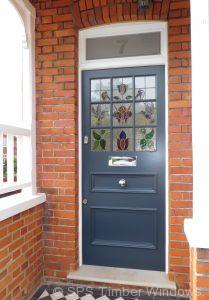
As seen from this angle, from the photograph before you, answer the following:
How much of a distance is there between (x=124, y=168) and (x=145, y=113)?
64 centimetres

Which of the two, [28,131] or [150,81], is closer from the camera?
[28,131]

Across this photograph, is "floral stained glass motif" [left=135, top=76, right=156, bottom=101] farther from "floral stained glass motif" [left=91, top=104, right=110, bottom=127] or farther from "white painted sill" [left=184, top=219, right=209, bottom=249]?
"white painted sill" [left=184, top=219, right=209, bottom=249]

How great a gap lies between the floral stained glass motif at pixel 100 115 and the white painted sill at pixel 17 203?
988 millimetres

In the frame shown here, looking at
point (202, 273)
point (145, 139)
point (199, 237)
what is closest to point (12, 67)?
point (145, 139)

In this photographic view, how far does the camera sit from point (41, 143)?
9.73ft

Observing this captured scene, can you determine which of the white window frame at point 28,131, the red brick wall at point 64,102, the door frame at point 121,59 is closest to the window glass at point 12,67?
the white window frame at point 28,131

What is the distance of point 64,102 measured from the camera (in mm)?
2914

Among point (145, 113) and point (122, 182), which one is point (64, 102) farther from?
point (122, 182)

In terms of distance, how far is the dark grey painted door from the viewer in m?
2.90

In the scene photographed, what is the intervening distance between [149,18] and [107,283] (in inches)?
108

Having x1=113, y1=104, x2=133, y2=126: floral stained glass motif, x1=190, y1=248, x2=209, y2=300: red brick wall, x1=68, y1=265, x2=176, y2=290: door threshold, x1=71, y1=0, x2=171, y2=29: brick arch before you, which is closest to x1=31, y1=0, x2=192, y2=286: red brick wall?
x1=71, y1=0, x2=171, y2=29: brick arch

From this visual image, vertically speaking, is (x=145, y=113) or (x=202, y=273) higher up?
(x=145, y=113)

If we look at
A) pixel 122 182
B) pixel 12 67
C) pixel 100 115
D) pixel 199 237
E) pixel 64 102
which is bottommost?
pixel 199 237

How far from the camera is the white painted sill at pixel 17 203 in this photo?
7.27 ft
